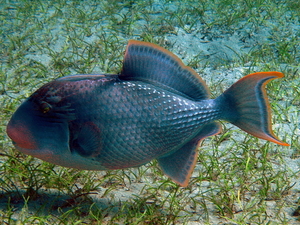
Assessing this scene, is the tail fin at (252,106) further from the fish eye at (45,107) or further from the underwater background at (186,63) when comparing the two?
the fish eye at (45,107)

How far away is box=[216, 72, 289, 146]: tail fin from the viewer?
1.80 metres

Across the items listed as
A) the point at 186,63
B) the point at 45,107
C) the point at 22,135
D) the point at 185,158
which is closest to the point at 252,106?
the point at 185,158

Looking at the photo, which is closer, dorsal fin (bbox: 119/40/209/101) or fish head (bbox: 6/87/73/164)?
fish head (bbox: 6/87/73/164)

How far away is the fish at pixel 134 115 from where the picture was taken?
5.62 feet

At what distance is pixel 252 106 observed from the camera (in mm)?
1854

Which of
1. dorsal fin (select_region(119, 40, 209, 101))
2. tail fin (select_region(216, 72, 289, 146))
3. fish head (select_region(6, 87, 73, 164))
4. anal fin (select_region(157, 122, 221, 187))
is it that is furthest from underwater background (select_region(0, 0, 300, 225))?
dorsal fin (select_region(119, 40, 209, 101))

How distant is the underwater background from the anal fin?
0.39 m

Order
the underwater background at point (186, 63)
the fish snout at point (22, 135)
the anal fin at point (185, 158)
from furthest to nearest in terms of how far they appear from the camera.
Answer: the underwater background at point (186, 63) < the anal fin at point (185, 158) < the fish snout at point (22, 135)

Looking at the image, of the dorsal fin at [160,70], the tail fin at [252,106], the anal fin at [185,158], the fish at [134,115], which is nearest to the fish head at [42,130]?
the fish at [134,115]

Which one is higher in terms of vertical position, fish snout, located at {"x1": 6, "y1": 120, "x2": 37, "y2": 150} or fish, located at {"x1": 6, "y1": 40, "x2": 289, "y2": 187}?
fish, located at {"x1": 6, "y1": 40, "x2": 289, "y2": 187}

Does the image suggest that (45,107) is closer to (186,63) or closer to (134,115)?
(134,115)

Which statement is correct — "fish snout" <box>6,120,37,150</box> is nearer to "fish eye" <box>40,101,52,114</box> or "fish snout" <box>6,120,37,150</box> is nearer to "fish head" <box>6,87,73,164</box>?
"fish head" <box>6,87,73,164</box>

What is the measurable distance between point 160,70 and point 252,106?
2.26 feet

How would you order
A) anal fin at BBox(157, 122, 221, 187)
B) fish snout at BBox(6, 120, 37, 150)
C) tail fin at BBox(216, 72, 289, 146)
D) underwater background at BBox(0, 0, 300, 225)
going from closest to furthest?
fish snout at BBox(6, 120, 37, 150) < tail fin at BBox(216, 72, 289, 146) < anal fin at BBox(157, 122, 221, 187) < underwater background at BBox(0, 0, 300, 225)
